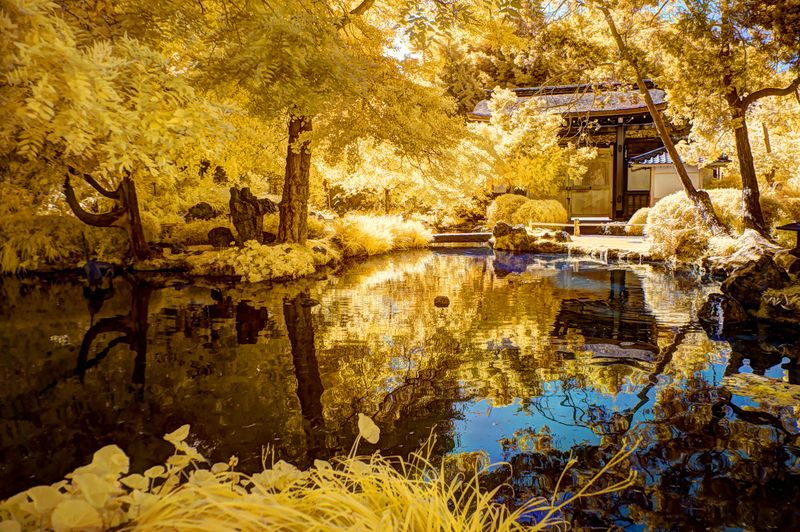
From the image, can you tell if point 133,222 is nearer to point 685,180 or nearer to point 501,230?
point 501,230

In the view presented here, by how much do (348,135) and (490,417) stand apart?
28.5ft

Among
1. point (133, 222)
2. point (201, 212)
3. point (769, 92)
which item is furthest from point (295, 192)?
point (769, 92)

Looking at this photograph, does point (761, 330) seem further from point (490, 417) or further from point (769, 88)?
point (769, 88)

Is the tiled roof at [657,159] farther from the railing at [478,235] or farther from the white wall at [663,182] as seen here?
the railing at [478,235]

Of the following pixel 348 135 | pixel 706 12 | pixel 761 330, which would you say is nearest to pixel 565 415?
pixel 761 330

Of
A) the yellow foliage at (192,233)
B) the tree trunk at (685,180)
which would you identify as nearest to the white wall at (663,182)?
the tree trunk at (685,180)

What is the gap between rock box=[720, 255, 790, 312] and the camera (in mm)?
9328

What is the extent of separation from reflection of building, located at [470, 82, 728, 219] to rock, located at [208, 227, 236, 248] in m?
13.4

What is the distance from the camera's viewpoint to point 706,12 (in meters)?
11.3

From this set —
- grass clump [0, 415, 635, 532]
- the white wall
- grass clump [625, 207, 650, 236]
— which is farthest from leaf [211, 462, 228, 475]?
the white wall

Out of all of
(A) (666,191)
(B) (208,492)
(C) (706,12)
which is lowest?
(B) (208,492)

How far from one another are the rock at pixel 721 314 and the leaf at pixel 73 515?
28.4ft

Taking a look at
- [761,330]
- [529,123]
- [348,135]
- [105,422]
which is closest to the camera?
[105,422]

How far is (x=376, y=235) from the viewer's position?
1992cm
